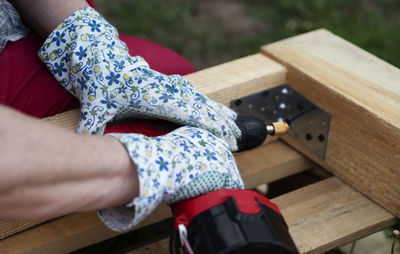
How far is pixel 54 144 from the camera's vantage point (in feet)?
2.15

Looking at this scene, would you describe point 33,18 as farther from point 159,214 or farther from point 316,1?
point 316,1

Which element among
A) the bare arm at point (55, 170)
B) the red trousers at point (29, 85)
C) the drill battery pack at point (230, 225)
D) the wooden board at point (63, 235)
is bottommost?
the wooden board at point (63, 235)

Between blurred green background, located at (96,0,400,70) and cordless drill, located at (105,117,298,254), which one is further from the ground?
cordless drill, located at (105,117,298,254)

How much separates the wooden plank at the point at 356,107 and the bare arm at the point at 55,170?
58 cm

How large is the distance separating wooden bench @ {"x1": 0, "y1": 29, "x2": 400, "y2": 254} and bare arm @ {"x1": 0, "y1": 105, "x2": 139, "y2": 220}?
0.33 metres

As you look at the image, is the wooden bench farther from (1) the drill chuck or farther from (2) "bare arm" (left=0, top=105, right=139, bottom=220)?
(2) "bare arm" (left=0, top=105, right=139, bottom=220)

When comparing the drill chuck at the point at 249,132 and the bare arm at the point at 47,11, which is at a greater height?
the bare arm at the point at 47,11

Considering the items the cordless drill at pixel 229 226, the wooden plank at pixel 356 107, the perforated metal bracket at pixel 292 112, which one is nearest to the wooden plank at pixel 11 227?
the cordless drill at pixel 229 226

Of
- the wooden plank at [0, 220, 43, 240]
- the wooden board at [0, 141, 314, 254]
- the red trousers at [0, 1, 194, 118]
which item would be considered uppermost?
the red trousers at [0, 1, 194, 118]

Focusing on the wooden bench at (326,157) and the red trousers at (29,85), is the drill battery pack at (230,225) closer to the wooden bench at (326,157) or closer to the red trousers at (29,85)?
the wooden bench at (326,157)

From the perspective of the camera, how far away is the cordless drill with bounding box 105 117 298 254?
0.71 m

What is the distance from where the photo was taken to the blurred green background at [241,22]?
2426 mm

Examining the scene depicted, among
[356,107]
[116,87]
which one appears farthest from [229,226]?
[356,107]

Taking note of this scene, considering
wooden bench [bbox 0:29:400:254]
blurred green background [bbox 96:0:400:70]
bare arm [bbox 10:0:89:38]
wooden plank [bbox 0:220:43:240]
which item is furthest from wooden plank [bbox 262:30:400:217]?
blurred green background [bbox 96:0:400:70]
